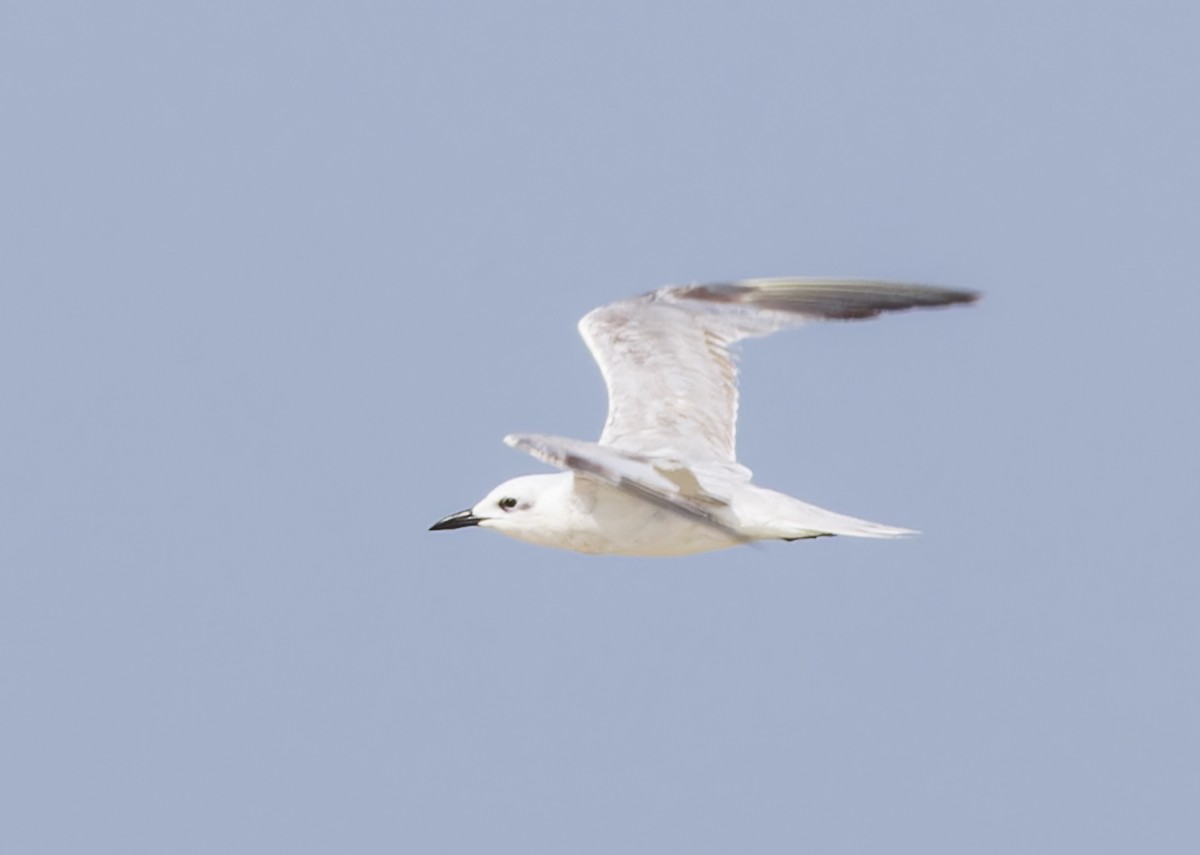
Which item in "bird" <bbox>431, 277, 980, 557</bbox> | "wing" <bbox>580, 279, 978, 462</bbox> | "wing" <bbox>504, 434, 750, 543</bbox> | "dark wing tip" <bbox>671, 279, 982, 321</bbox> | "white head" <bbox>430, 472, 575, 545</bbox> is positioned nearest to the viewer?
"wing" <bbox>504, 434, 750, 543</bbox>

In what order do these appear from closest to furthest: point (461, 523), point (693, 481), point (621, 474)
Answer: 1. point (621, 474)
2. point (693, 481)
3. point (461, 523)

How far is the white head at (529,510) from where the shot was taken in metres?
13.7

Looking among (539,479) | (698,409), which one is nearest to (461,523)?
(539,479)

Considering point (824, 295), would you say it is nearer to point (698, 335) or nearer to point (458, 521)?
point (698, 335)

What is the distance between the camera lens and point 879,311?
1477cm

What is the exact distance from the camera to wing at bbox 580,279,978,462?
47.5 feet

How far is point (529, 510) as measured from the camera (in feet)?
45.5

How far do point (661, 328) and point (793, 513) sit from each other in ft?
6.99

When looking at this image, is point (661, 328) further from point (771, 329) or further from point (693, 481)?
point (693, 481)

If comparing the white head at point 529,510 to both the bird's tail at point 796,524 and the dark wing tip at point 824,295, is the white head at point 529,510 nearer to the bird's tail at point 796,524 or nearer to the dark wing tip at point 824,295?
the bird's tail at point 796,524

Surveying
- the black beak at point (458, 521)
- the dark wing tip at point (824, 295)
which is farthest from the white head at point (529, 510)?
the dark wing tip at point (824, 295)

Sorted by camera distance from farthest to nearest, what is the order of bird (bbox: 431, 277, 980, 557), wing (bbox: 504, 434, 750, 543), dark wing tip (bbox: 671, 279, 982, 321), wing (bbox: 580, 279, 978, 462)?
dark wing tip (bbox: 671, 279, 982, 321) → wing (bbox: 580, 279, 978, 462) → bird (bbox: 431, 277, 980, 557) → wing (bbox: 504, 434, 750, 543)

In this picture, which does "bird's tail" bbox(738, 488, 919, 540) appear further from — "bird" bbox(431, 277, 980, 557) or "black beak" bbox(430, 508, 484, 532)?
"black beak" bbox(430, 508, 484, 532)

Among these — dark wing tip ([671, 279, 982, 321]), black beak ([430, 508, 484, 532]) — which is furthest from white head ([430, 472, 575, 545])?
dark wing tip ([671, 279, 982, 321])
